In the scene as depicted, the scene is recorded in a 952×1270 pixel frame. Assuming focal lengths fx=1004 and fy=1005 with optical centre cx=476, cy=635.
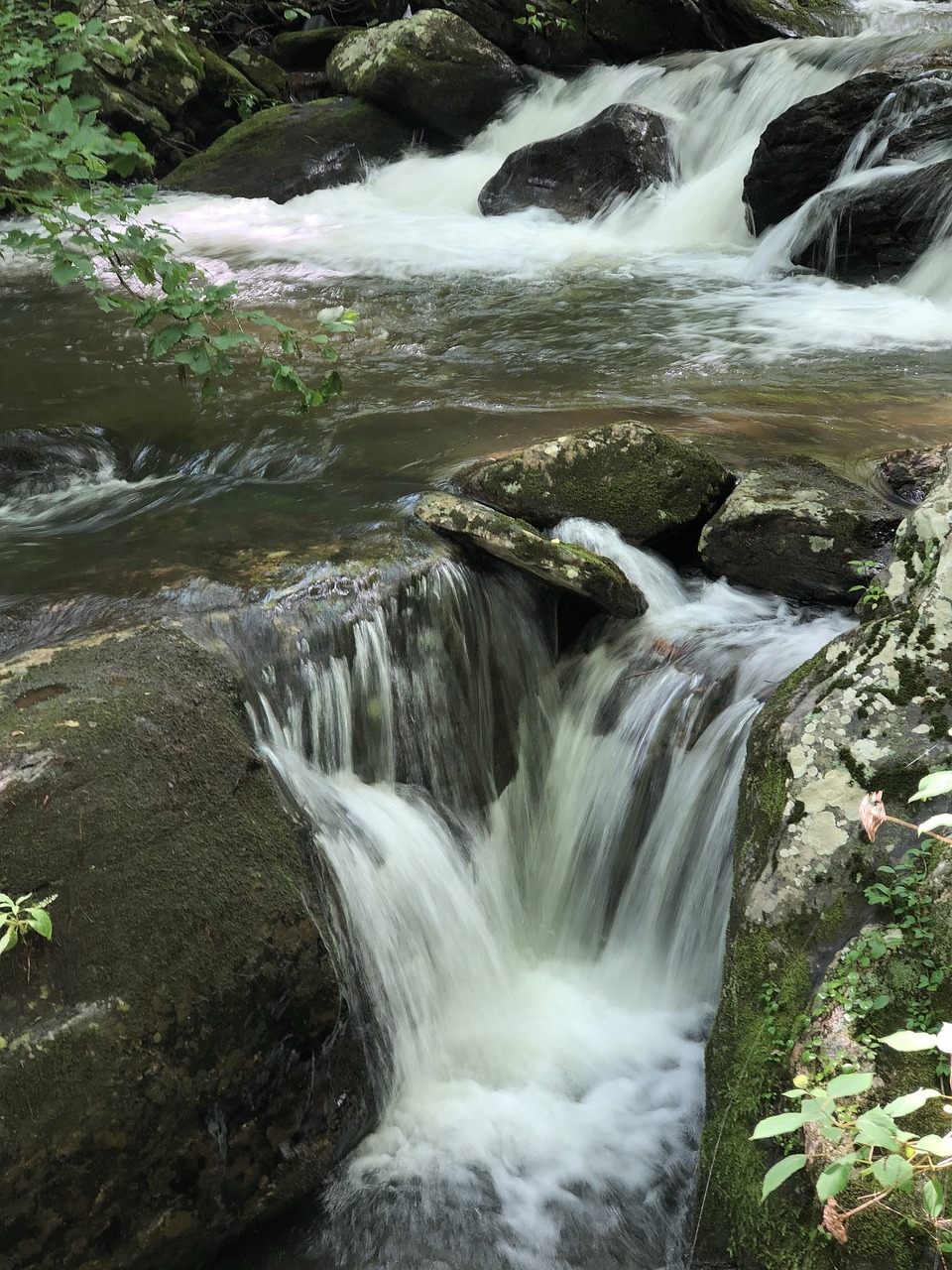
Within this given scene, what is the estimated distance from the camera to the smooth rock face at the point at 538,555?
13.7ft

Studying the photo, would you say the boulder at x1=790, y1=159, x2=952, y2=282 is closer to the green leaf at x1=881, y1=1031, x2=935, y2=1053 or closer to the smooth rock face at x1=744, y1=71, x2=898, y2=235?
the smooth rock face at x1=744, y1=71, x2=898, y2=235

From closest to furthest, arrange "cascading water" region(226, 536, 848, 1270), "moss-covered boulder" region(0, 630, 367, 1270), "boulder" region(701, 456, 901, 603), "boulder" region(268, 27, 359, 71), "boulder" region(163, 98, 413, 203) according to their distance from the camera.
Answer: "moss-covered boulder" region(0, 630, 367, 1270) < "cascading water" region(226, 536, 848, 1270) < "boulder" region(701, 456, 901, 603) < "boulder" region(163, 98, 413, 203) < "boulder" region(268, 27, 359, 71)

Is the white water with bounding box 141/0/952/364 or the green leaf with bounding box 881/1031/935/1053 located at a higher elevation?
the white water with bounding box 141/0/952/364

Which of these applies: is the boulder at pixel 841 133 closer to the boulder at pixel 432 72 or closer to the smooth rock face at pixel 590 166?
the smooth rock face at pixel 590 166

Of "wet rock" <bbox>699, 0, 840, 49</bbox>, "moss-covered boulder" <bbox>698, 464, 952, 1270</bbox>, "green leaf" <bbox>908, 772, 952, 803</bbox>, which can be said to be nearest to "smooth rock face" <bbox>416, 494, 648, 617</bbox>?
"moss-covered boulder" <bbox>698, 464, 952, 1270</bbox>

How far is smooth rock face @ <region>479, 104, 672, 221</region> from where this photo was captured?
10992mm

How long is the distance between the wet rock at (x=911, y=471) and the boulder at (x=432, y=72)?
35.4 ft

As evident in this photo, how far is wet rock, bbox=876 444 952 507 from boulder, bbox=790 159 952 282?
4.10 meters

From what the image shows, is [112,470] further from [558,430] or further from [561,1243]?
[561,1243]

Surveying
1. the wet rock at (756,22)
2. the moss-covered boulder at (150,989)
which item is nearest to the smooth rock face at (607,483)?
the moss-covered boulder at (150,989)

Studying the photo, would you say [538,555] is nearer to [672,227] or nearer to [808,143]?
[808,143]

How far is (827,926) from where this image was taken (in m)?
2.56

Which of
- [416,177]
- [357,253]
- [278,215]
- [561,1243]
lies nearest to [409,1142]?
[561,1243]

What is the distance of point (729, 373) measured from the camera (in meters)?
6.63
